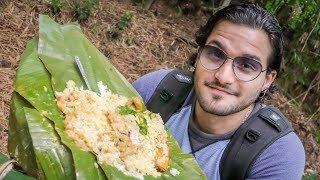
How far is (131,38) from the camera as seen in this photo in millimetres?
6102

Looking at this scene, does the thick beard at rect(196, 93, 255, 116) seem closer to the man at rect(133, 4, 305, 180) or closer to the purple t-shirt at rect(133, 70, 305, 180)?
the man at rect(133, 4, 305, 180)

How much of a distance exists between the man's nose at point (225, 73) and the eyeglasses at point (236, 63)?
0.7 inches

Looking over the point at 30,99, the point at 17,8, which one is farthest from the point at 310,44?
the point at 30,99

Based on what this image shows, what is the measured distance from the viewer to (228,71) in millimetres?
2359

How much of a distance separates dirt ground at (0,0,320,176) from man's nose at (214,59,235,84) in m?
2.56

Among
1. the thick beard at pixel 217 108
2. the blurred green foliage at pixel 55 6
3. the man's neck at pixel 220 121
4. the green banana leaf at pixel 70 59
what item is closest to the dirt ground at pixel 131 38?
the blurred green foliage at pixel 55 6

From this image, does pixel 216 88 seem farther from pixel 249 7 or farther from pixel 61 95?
pixel 61 95

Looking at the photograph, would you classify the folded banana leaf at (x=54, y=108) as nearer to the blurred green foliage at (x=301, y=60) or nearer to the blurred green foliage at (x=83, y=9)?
A: the blurred green foliage at (x=83, y=9)

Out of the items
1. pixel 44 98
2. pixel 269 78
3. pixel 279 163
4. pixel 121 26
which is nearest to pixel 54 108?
pixel 44 98

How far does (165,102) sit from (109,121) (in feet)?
1.63

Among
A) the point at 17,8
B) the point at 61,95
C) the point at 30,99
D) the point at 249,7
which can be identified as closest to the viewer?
the point at 30,99

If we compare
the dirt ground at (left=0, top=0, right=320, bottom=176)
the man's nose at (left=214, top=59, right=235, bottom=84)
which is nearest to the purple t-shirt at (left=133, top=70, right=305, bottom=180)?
the man's nose at (left=214, top=59, right=235, bottom=84)

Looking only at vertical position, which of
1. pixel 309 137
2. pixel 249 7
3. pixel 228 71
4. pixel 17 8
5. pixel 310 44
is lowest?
pixel 309 137

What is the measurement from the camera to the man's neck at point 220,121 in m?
2.50
